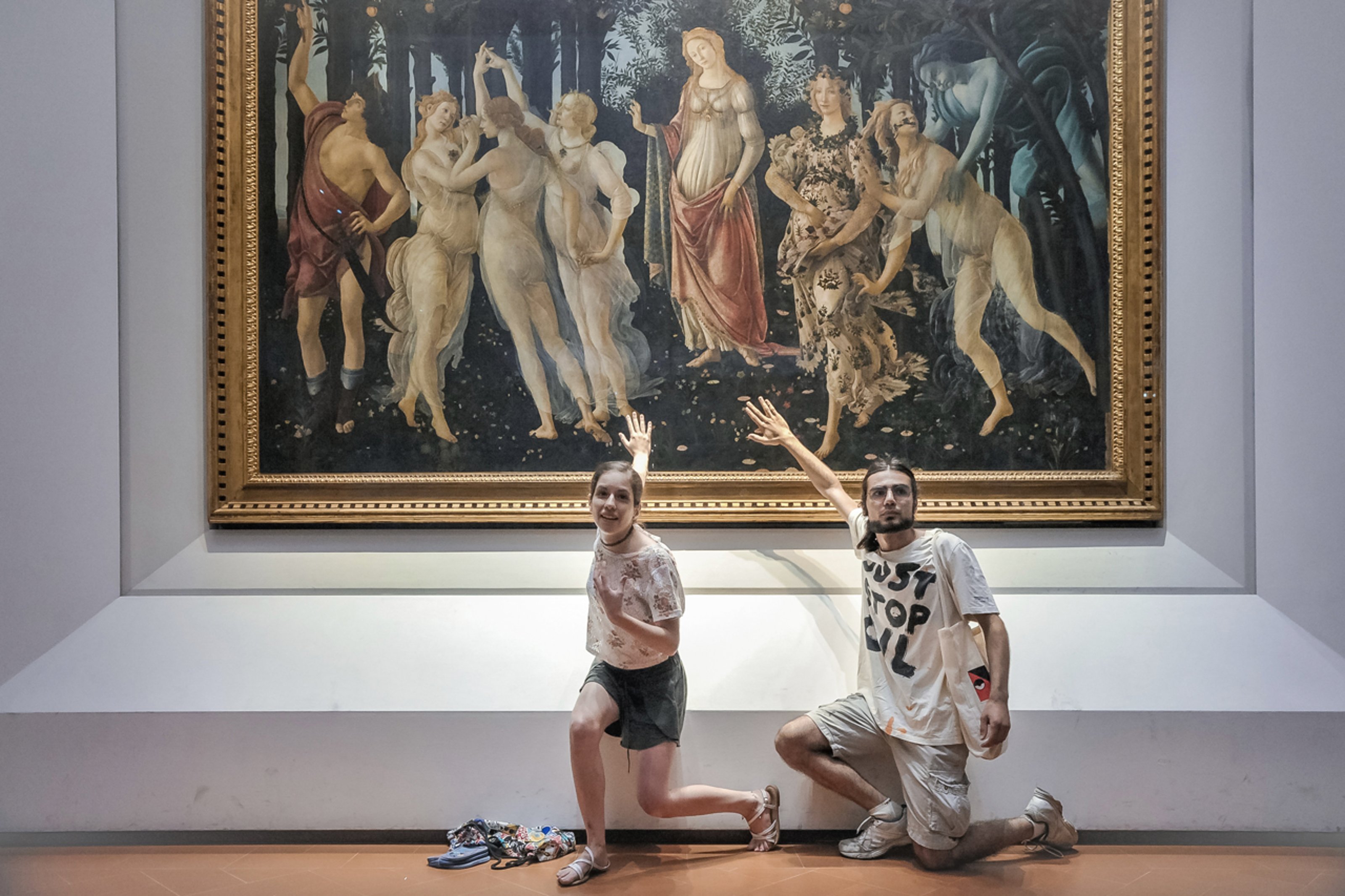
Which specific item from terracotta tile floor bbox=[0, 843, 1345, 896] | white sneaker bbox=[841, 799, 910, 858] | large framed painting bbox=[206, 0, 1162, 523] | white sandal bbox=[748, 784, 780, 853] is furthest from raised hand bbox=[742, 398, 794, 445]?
terracotta tile floor bbox=[0, 843, 1345, 896]

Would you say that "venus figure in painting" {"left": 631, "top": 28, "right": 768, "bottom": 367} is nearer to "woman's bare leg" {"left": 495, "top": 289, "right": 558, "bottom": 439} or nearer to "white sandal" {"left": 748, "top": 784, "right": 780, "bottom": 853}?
"woman's bare leg" {"left": 495, "top": 289, "right": 558, "bottom": 439}

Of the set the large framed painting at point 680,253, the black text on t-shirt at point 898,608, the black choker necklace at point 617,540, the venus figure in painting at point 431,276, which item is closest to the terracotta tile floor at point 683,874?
the black text on t-shirt at point 898,608

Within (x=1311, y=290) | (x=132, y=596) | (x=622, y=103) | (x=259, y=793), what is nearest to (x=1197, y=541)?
(x=1311, y=290)

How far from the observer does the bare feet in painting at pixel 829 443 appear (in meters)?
4.01

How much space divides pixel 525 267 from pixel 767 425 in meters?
1.34

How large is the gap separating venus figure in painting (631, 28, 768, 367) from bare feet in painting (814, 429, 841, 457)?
0.47m

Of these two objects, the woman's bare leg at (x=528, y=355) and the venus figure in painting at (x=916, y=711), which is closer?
the venus figure in painting at (x=916, y=711)

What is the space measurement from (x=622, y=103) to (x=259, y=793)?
338 cm

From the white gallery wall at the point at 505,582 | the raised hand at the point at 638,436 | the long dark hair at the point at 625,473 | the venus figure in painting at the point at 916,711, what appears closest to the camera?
the venus figure in painting at the point at 916,711

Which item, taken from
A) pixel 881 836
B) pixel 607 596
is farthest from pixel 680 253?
pixel 881 836

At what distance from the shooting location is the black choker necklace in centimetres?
342

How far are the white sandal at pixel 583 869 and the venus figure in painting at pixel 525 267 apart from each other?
1750 millimetres

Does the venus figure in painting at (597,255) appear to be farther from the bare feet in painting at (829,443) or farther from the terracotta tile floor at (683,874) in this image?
the terracotta tile floor at (683,874)

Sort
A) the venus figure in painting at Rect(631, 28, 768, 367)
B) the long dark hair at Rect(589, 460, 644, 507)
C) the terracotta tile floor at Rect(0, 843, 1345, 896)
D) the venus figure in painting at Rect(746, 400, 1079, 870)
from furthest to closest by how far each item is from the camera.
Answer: the venus figure in painting at Rect(631, 28, 768, 367), the long dark hair at Rect(589, 460, 644, 507), the venus figure in painting at Rect(746, 400, 1079, 870), the terracotta tile floor at Rect(0, 843, 1345, 896)
